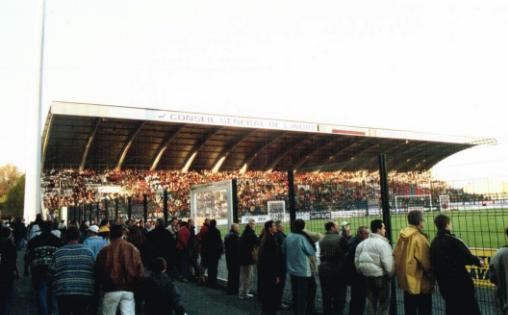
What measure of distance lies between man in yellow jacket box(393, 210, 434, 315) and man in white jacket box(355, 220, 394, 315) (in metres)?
0.29

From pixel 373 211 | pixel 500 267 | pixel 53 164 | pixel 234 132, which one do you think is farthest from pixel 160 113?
pixel 500 267

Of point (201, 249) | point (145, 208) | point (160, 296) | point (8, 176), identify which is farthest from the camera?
point (8, 176)

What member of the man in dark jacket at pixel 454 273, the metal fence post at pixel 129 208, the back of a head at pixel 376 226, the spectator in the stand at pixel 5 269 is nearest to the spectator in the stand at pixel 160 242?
the spectator in the stand at pixel 5 269

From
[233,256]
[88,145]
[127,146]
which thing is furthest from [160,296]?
[127,146]

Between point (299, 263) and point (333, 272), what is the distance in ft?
1.79

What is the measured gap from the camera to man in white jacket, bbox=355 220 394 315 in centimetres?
622

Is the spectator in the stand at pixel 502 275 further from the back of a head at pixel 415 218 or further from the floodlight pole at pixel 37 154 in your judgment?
the floodlight pole at pixel 37 154

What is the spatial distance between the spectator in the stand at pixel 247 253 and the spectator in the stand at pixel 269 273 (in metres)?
2.21

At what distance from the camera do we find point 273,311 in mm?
7316

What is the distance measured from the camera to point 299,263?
7.17 metres

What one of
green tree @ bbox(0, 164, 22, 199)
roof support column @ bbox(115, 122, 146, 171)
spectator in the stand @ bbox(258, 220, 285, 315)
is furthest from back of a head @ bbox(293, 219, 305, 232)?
green tree @ bbox(0, 164, 22, 199)

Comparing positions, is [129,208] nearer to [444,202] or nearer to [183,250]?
[183,250]

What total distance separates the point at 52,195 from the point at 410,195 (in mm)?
34877

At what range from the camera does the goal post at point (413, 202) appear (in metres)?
7.42
